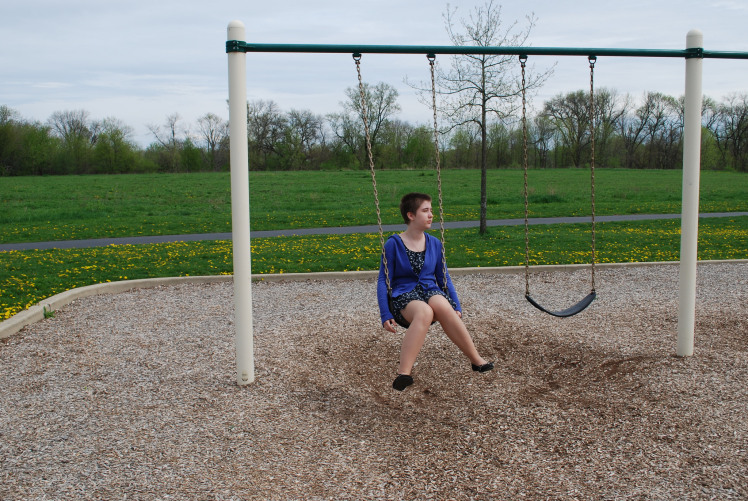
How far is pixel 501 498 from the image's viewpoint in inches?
117

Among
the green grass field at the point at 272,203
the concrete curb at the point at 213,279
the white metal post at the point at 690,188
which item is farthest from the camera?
the green grass field at the point at 272,203

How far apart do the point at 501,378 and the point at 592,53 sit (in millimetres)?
2586

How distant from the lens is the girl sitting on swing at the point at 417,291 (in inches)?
162

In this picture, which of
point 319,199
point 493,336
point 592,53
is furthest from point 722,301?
point 319,199

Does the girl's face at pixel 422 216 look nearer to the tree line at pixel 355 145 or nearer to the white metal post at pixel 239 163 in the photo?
the white metal post at pixel 239 163

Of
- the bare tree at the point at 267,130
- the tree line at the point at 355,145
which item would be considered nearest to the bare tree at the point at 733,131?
the tree line at the point at 355,145

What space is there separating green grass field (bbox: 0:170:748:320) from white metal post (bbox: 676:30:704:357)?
16.5ft

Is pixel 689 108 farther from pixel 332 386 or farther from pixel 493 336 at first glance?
pixel 332 386

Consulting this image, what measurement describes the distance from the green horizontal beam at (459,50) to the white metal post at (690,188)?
148mm

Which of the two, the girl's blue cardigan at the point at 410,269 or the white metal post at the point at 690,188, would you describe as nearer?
the girl's blue cardigan at the point at 410,269

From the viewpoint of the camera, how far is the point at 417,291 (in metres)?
4.37

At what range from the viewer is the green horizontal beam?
442 centimetres

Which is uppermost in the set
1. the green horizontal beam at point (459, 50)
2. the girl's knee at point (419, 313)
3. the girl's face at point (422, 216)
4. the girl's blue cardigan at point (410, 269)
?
the green horizontal beam at point (459, 50)

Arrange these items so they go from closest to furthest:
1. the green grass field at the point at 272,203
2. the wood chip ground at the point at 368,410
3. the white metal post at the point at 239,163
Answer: the wood chip ground at the point at 368,410 → the white metal post at the point at 239,163 → the green grass field at the point at 272,203
